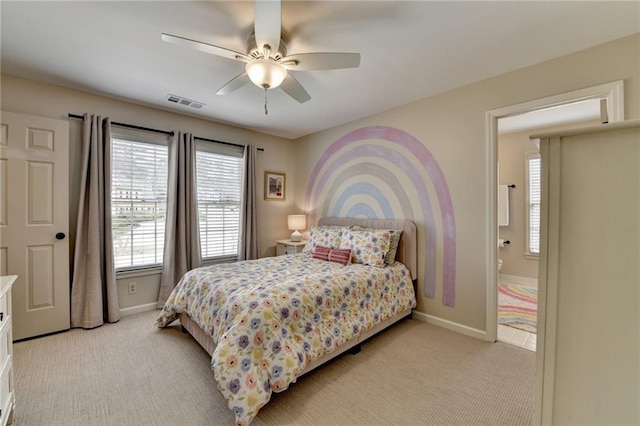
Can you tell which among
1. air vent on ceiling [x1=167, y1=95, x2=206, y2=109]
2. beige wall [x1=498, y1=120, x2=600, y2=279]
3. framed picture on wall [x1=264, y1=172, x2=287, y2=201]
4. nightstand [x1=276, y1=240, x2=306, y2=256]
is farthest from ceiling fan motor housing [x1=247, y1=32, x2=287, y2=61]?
beige wall [x1=498, y1=120, x2=600, y2=279]

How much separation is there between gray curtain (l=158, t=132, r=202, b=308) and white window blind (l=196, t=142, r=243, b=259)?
0.21 meters

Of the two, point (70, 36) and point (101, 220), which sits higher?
point (70, 36)

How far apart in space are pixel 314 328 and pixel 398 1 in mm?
2280

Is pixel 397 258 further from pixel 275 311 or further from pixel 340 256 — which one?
pixel 275 311

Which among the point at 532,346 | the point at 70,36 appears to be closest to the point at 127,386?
the point at 70,36

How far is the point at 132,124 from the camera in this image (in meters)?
3.22

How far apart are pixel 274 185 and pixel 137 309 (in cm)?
258

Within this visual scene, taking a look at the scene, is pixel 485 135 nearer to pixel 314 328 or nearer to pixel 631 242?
pixel 631 242

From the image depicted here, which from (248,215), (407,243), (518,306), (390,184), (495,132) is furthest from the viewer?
(248,215)

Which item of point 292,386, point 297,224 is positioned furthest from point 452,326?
point 297,224

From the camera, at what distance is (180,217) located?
11.4 ft

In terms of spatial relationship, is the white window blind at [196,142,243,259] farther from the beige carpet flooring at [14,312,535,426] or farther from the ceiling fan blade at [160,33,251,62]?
the ceiling fan blade at [160,33,251,62]

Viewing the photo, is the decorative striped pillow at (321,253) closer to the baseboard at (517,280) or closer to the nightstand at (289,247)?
the nightstand at (289,247)

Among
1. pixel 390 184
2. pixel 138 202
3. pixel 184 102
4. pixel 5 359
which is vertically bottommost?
pixel 5 359
